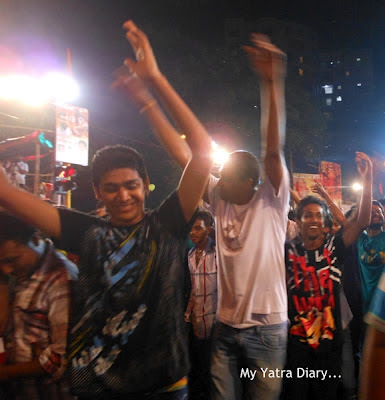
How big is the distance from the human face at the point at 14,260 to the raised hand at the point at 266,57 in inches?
66.6

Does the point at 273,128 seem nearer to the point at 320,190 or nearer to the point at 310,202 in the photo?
the point at 310,202

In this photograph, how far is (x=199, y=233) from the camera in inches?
166

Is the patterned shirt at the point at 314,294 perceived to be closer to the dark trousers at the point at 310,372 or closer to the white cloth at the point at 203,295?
the dark trousers at the point at 310,372

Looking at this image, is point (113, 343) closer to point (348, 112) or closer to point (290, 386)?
point (290, 386)

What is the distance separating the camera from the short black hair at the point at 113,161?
215 centimetres

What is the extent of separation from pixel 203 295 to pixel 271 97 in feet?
6.98

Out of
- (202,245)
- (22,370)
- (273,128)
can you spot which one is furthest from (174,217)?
(202,245)

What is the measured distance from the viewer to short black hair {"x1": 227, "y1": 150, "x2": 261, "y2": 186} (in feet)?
8.63

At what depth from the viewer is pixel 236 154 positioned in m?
2.74

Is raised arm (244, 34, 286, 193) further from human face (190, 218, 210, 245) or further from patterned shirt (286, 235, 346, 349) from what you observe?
human face (190, 218, 210, 245)

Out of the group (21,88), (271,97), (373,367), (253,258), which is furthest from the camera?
(21,88)

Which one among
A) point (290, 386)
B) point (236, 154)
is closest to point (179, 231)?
point (236, 154)

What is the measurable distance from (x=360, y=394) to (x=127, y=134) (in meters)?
16.9

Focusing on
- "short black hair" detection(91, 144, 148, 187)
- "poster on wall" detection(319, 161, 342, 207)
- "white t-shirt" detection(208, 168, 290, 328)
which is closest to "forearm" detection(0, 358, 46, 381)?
"short black hair" detection(91, 144, 148, 187)
